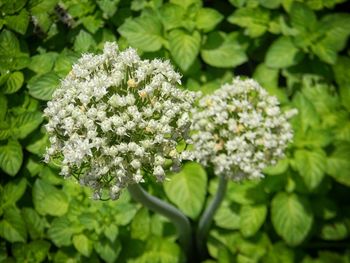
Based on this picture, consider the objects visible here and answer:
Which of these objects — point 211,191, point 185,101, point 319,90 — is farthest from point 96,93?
point 319,90

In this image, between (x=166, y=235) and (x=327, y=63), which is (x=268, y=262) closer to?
(x=166, y=235)

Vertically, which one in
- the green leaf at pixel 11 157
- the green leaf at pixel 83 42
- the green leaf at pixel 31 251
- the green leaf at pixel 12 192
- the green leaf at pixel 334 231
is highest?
the green leaf at pixel 83 42

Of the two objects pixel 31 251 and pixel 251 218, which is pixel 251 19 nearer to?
pixel 251 218

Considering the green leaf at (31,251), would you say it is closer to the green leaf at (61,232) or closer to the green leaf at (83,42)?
the green leaf at (61,232)

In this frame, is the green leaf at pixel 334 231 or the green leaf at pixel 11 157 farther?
the green leaf at pixel 334 231

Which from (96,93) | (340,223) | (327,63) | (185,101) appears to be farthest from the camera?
(327,63)

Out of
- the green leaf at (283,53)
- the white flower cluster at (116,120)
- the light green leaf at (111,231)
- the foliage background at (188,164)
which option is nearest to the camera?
the white flower cluster at (116,120)

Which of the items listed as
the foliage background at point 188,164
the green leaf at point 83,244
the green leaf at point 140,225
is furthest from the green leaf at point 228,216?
the green leaf at point 83,244

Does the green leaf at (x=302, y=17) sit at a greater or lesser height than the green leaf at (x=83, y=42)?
lesser
